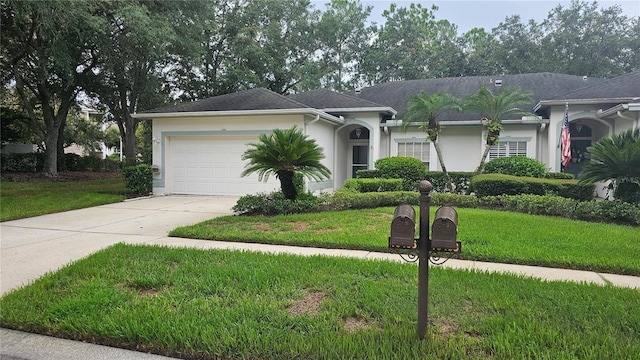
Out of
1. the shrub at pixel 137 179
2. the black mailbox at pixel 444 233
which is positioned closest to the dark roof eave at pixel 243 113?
the shrub at pixel 137 179

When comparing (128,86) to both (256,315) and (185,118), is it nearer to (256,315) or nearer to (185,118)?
(185,118)

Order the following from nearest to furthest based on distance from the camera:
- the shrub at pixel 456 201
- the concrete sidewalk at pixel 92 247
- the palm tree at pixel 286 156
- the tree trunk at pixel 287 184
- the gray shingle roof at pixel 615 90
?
1. the concrete sidewalk at pixel 92 247
2. the palm tree at pixel 286 156
3. the tree trunk at pixel 287 184
4. the shrub at pixel 456 201
5. the gray shingle roof at pixel 615 90

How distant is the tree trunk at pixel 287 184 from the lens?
30.5ft

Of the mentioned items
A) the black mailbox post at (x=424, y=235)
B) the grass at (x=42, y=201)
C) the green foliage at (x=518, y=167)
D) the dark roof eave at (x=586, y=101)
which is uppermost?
the dark roof eave at (x=586, y=101)

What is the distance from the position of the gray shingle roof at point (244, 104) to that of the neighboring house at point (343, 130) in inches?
1.4

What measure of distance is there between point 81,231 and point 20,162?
20423 mm

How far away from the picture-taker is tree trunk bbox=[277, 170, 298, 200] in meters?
9.30

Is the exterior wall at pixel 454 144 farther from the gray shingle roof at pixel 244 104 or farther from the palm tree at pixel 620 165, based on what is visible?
the palm tree at pixel 620 165

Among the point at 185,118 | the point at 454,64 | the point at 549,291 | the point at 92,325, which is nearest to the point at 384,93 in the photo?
the point at 185,118

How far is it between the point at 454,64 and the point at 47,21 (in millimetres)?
25699

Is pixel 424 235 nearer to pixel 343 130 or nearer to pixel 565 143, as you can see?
pixel 565 143

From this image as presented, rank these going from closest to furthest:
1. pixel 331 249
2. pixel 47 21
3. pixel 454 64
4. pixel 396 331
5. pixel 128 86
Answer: pixel 396 331 → pixel 331 249 → pixel 47 21 → pixel 128 86 → pixel 454 64

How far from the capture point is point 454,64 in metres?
29.2

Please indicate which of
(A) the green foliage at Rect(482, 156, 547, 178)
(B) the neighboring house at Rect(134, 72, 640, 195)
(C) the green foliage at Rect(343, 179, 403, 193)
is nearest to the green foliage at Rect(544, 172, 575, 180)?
(A) the green foliage at Rect(482, 156, 547, 178)
